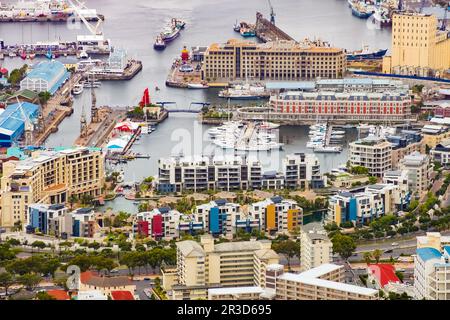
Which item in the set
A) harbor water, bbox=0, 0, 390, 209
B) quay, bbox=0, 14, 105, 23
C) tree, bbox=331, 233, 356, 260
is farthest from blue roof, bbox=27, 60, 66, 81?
tree, bbox=331, 233, 356, 260

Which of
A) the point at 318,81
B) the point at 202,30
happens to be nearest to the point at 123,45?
the point at 202,30

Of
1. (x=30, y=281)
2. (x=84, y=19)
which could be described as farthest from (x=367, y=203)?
(x=84, y=19)

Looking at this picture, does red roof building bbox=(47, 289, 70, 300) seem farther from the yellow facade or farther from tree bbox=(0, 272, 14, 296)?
the yellow facade

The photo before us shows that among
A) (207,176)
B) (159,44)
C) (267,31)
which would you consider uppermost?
(267,31)

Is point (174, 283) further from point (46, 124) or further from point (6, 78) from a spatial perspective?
point (6, 78)

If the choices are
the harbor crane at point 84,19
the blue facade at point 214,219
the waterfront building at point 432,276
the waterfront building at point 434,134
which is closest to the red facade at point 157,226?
the blue facade at point 214,219

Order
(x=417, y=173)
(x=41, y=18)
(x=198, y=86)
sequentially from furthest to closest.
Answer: (x=41, y=18)
(x=198, y=86)
(x=417, y=173)

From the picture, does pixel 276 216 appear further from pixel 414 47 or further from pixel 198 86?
pixel 414 47
